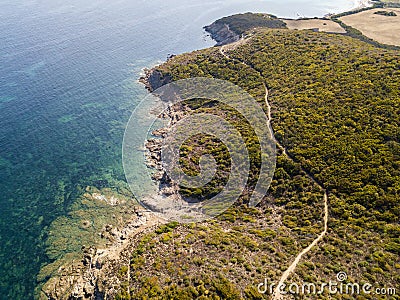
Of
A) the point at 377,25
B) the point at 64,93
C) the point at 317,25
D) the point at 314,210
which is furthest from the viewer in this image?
the point at 317,25

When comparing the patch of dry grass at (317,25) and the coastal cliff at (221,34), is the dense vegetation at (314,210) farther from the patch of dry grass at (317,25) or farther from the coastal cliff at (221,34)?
the coastal cliff at (221,34)

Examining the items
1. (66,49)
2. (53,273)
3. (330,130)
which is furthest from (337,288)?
(66,49)

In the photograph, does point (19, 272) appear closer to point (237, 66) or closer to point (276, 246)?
point (276, 246)

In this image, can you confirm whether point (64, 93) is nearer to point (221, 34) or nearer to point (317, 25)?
point (221, 34)

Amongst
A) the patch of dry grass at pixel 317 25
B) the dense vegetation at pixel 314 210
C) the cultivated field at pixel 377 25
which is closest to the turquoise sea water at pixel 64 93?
the dense vegetation at pixel 314 210

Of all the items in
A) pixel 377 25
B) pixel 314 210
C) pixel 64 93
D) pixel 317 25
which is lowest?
pixel 314 210

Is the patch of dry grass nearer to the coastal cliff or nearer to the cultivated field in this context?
the cultivated field

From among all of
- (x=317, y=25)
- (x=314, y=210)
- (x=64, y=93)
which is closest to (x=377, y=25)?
(x=317, y=25)
